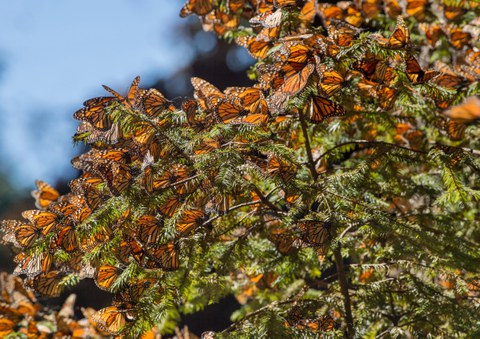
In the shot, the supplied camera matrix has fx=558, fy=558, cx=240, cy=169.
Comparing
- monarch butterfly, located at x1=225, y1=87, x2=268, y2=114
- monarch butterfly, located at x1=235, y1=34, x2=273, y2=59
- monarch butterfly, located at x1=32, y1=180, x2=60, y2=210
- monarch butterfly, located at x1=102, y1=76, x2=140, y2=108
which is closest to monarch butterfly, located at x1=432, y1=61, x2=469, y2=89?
monarch butterfly, located at x1=235, y1=34, x2=273, y2=59

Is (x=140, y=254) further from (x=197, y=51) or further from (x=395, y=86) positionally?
(x=197, y=51)

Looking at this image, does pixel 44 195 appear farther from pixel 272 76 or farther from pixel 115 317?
pixel 272 76

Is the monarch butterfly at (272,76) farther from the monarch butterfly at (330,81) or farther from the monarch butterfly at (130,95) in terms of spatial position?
the monarch butterfly at (130,95)

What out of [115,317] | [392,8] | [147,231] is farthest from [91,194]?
[392,8]

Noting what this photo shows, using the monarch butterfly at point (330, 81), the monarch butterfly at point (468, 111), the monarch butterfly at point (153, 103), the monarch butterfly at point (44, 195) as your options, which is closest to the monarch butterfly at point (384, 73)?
the monarch butterfly at point (330, 81)

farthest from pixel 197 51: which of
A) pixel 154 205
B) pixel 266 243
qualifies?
pixel 154 205
